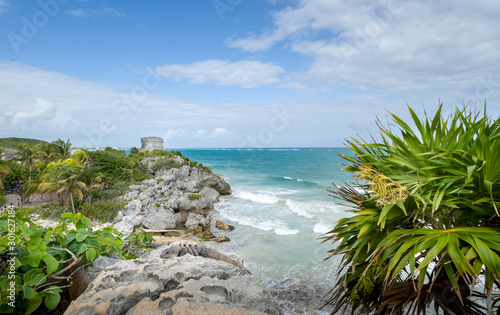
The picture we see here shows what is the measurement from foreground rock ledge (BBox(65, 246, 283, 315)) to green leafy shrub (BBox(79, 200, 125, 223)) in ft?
48.7

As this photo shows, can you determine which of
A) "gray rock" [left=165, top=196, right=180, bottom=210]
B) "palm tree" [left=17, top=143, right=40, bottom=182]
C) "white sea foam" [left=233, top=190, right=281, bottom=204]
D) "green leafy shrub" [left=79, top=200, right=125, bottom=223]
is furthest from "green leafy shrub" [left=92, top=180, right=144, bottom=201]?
"white sea foam" [left=233, top=190, right=281, bottom=204]

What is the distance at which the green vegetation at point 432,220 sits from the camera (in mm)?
2895

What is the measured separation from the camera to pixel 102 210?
17297mm

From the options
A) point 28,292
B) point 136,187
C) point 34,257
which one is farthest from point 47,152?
point 28,292

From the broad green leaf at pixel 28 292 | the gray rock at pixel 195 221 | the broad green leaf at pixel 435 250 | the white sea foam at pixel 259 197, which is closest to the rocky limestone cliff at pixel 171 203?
the gray rock at pixel 195 221

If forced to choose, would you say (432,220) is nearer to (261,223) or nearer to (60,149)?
(261,223)

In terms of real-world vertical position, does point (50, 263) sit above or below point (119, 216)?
above

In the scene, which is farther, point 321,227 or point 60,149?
point 60,149

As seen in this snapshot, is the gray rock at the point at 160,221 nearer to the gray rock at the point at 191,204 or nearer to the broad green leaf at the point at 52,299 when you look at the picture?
the gray rock at the point at 191,204

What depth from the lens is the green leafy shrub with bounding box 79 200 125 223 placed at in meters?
16.5

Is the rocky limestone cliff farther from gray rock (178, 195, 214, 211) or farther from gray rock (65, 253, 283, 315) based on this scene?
gray rock (65, 253, 283, 315)

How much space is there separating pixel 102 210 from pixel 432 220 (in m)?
18.3

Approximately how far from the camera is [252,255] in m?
11.8

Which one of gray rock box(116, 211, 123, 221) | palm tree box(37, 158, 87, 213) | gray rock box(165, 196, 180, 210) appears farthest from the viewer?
gray rock box(165, 196, 180, 210)
